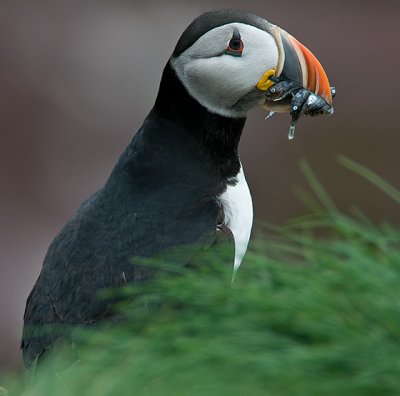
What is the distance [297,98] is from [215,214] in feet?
1.71

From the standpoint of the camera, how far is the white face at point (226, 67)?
4.71 m

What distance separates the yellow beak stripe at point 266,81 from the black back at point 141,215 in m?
0.20

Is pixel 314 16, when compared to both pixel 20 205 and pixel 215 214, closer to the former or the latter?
pixel 20 205

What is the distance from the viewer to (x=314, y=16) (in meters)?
12.2

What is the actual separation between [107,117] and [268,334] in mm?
8893

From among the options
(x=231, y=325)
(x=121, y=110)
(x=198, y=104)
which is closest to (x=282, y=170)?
(x=121, y=110)

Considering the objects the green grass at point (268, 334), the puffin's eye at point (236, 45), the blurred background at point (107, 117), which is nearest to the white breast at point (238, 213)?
the puffin's eye at point (236, 45)

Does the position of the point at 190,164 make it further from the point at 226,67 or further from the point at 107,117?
the point at 107,117

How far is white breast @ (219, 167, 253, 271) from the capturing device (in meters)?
4.62

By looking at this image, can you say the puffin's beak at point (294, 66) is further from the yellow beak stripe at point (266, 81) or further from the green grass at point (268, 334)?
the green grass at point (268, 334)

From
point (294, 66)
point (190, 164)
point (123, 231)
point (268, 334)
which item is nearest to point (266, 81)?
point (294, 66)

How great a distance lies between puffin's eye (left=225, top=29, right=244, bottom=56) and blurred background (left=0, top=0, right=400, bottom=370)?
643 cm

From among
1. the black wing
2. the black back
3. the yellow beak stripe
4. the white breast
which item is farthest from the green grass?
the yellow beak stripe

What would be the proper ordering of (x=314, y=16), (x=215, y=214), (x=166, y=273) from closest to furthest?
(x=166, y=273) < (x=215, y=214) < (x=314, y=16)
